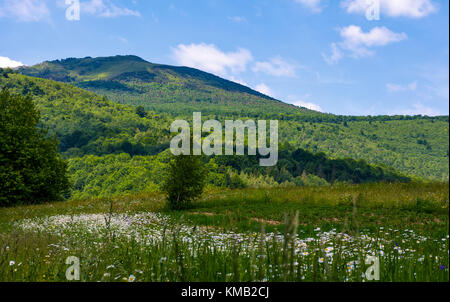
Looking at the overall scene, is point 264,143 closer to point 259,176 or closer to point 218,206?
point 259,176

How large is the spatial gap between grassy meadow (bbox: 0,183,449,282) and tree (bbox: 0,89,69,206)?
8348 mm

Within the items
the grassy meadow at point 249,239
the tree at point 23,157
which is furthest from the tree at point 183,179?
the tree at point 23,157

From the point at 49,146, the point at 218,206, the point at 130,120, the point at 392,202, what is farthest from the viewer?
the point at 130,120

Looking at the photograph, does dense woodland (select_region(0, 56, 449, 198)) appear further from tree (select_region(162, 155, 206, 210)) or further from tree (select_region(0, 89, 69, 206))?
tree (select_region(162, 155, 206, 210))

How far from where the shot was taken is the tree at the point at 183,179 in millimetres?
22594

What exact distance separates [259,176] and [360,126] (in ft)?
449

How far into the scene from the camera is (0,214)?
68.7 ft

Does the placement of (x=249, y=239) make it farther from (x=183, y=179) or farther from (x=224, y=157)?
(x=224, y=157)

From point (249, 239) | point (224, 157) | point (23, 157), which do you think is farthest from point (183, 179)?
point (224, 157)

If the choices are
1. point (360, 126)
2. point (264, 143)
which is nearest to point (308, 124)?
A: point (360, 126)

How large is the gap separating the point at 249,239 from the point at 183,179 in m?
19.7
